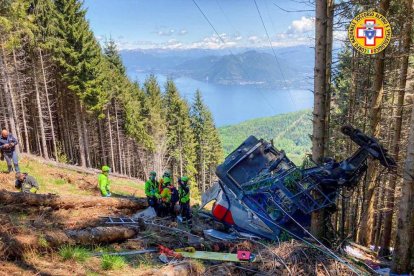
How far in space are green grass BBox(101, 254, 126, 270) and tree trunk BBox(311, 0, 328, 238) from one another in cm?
476

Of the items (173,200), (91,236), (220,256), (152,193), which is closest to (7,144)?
(152,193)

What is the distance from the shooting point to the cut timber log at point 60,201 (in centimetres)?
931

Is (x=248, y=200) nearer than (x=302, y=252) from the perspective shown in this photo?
No

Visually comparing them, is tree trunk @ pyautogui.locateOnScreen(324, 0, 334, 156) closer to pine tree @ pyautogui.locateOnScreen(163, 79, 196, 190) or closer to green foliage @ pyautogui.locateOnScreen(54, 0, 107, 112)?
green foliage @ pyautogui.locateOnScreen(54, 0, 107, 112)

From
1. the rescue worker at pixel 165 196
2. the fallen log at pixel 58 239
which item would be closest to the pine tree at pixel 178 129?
the rescue worker at pixel 165 196

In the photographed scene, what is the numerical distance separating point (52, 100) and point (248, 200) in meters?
34.6

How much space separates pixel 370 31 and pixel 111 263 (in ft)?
35.4

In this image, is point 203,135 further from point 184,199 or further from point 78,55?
point 184,199

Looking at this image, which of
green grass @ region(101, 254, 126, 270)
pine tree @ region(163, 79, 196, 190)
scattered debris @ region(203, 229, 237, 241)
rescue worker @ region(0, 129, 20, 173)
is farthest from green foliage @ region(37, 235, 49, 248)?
pine tree @ region(163, 79, 196, 190)

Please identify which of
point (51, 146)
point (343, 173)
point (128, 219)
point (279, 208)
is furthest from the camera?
point (51, 146)

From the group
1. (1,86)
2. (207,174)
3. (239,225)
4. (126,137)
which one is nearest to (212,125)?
(207,174)

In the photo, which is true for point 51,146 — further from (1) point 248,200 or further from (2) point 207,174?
(1) point 248,200

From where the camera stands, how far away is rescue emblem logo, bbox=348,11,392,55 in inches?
429

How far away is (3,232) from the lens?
19.6ft
